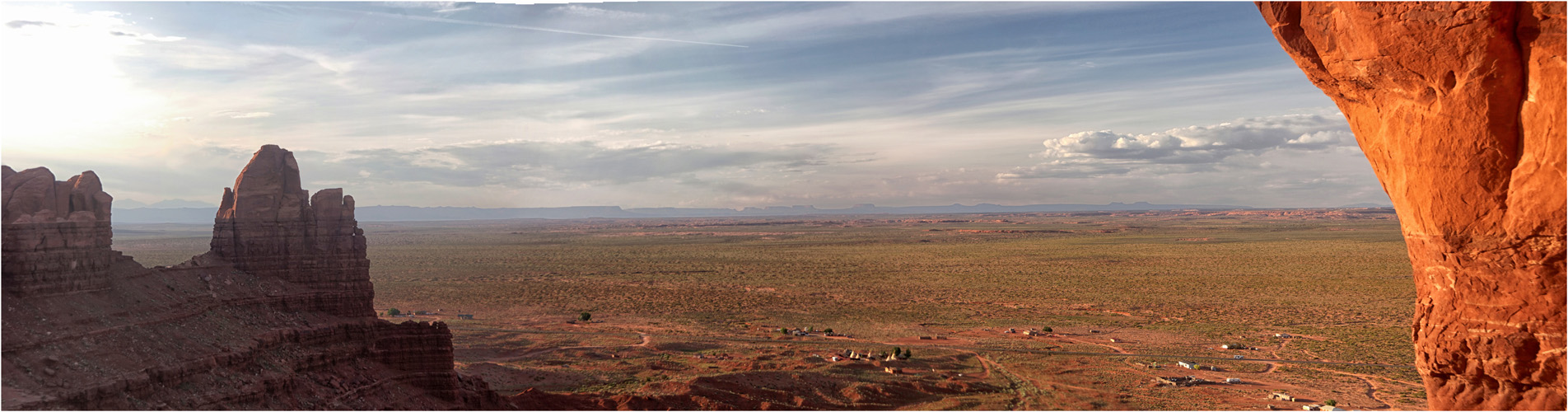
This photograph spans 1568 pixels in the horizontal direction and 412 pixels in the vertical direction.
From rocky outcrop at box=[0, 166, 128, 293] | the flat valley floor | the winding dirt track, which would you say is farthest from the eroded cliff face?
the winding dirt track

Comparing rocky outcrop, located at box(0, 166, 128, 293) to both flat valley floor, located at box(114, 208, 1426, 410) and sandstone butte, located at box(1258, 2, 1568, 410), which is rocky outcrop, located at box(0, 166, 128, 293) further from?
sandstone butte, located at box(1258, 2, 1568, 410)

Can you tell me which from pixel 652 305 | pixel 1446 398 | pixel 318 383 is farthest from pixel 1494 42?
pixel 652 305

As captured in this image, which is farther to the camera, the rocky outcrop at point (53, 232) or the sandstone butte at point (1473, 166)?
the rocky outcrop at point (53, 232)

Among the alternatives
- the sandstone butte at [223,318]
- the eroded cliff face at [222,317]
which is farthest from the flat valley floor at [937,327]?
the eroded cliff face at [222,317]

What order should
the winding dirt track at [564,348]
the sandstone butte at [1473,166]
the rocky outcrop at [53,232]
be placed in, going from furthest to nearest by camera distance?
the winding dirt track at [564,348], the rocky outcrop at [53,232], the sandstone butte at [1473,166]

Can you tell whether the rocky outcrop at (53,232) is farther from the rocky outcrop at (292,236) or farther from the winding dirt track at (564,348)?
the winding dirt track at (564,348)

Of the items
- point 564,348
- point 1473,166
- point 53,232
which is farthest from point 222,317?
point 1473,166
